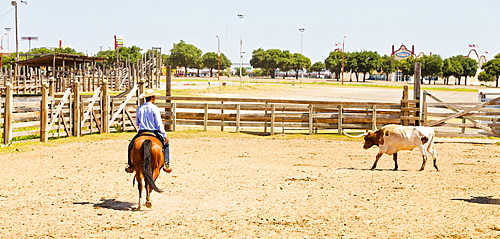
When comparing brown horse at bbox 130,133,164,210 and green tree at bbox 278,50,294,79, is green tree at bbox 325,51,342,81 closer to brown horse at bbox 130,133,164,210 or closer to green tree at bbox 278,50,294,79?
green tree at bbox 278,50,294,79

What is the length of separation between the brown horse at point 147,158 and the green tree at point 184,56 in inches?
6631

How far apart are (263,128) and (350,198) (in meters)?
15.3

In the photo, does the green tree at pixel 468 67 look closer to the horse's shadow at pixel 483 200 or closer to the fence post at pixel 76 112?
the fence post at pixel 76 112

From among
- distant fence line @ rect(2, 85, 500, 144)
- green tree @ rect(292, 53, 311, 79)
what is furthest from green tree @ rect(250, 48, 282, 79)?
distant fence line @ rect(2, 85, 500, 144)

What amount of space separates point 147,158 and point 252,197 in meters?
2.23

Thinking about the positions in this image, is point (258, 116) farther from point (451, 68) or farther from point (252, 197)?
point (451, 68)

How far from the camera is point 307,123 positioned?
78.3 ft

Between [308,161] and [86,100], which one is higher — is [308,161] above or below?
below

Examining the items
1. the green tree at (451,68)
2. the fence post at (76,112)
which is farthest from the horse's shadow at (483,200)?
the green tree at (451,68)

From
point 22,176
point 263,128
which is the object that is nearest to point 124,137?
point 263,128

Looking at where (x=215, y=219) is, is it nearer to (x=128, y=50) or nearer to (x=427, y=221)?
(x=427, y=221)

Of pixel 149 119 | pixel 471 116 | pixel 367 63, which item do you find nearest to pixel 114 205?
pixel 149 119

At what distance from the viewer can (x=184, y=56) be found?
17738 centimetres

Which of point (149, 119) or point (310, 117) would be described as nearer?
point (149, 119)
